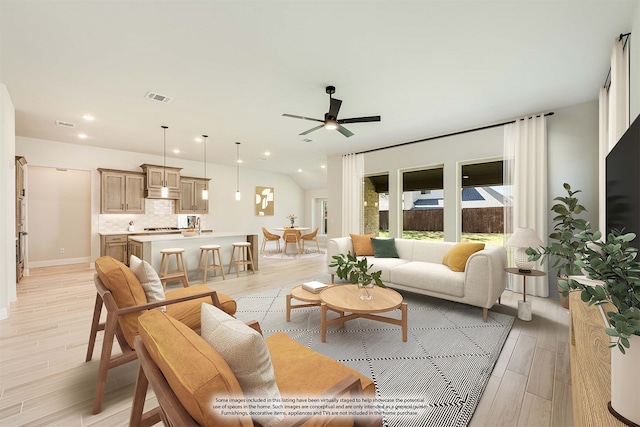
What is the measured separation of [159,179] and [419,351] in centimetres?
672

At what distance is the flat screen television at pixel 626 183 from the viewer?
1.39 metres

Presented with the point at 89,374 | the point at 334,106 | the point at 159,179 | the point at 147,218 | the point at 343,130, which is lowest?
the point at 89,374

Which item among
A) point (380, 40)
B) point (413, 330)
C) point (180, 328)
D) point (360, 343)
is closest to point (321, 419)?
point (180, 328)

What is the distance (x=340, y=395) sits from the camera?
1.02m

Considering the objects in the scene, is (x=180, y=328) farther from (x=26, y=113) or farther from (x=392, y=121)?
(x=26, y=113)

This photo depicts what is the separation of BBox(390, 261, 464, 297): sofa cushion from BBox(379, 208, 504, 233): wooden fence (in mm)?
1649

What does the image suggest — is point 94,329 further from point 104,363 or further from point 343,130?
point 343,130

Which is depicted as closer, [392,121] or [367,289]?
[367,289]

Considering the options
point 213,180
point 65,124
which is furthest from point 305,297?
point 213,180

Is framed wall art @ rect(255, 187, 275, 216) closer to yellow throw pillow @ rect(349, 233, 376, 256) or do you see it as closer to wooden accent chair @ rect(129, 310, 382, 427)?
yellow throw pillow @ rect(349, 233, 376, 256)

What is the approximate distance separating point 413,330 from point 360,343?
65cm

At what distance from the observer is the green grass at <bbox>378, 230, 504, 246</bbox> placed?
15.3 feet

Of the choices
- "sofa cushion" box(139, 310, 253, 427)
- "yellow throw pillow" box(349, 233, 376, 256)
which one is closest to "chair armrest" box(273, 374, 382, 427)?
"sofa cushion" box(139, 310, 253, 427)

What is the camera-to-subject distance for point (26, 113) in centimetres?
397
